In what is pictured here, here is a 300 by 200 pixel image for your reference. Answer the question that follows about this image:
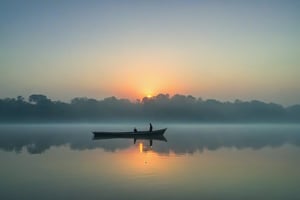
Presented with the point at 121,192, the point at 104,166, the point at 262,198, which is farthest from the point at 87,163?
A: the point at 262,198

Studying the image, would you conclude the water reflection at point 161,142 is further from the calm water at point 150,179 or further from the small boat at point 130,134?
the calm water at point 150,179

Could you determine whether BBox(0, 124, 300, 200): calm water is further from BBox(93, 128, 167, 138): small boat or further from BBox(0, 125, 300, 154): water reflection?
BBox(93, 128, 167, 138): small boat

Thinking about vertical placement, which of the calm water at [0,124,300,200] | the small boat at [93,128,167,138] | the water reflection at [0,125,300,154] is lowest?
the calm water at [0,124,300,200]

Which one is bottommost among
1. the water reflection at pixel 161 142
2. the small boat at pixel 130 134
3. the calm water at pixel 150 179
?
the calm water at pixel 150 179

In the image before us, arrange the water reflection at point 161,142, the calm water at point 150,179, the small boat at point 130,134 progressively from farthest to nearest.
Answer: the small boat at point 130,134
the water reflection at point 161,142
the calm water at point 150,179

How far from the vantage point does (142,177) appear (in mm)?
23547

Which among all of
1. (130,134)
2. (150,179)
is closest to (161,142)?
(130,134)

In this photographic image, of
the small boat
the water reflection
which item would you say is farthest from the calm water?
the small boat

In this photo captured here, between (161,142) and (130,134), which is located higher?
(130,134)

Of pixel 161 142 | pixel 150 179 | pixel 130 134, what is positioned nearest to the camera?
pixel 150 179

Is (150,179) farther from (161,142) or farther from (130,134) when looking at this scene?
(130,134)

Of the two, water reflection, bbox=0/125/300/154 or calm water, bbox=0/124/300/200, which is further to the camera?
water reflection, bbox=0/125/300/154

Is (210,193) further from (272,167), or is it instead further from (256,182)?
(272,167)

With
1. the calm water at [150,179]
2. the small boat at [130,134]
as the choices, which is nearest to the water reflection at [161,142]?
the small boat at [130,134]
